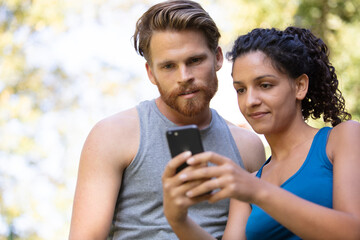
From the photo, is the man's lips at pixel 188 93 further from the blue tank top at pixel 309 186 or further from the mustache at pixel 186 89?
the blue tank top at pixel 309 186

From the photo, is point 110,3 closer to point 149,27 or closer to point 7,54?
point 7,54

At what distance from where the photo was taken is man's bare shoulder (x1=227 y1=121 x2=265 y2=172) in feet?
10.0

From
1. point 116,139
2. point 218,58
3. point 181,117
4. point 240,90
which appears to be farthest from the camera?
point 218,58

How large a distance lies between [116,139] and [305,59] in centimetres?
119

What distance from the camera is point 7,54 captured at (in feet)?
32.8

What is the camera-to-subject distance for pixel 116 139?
2.83m

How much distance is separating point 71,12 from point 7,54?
1.63m

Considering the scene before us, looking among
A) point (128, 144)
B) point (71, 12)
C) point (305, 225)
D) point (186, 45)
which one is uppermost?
point (71, 12)

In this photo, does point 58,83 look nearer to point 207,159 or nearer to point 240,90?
point 240,90

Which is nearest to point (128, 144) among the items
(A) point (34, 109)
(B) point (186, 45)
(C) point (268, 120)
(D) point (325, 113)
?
(B) point (186, 45)

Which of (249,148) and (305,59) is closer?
(305,59)

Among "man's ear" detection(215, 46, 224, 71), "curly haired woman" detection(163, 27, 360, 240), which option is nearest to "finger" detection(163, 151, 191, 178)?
"curly haired woman" detection(163, 27, 360, 240)

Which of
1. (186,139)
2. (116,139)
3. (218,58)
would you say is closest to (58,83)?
(218,58)

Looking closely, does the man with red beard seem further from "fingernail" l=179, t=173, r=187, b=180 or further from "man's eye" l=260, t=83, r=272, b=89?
"fingernail" l=179, t=173, r=187, b=180
